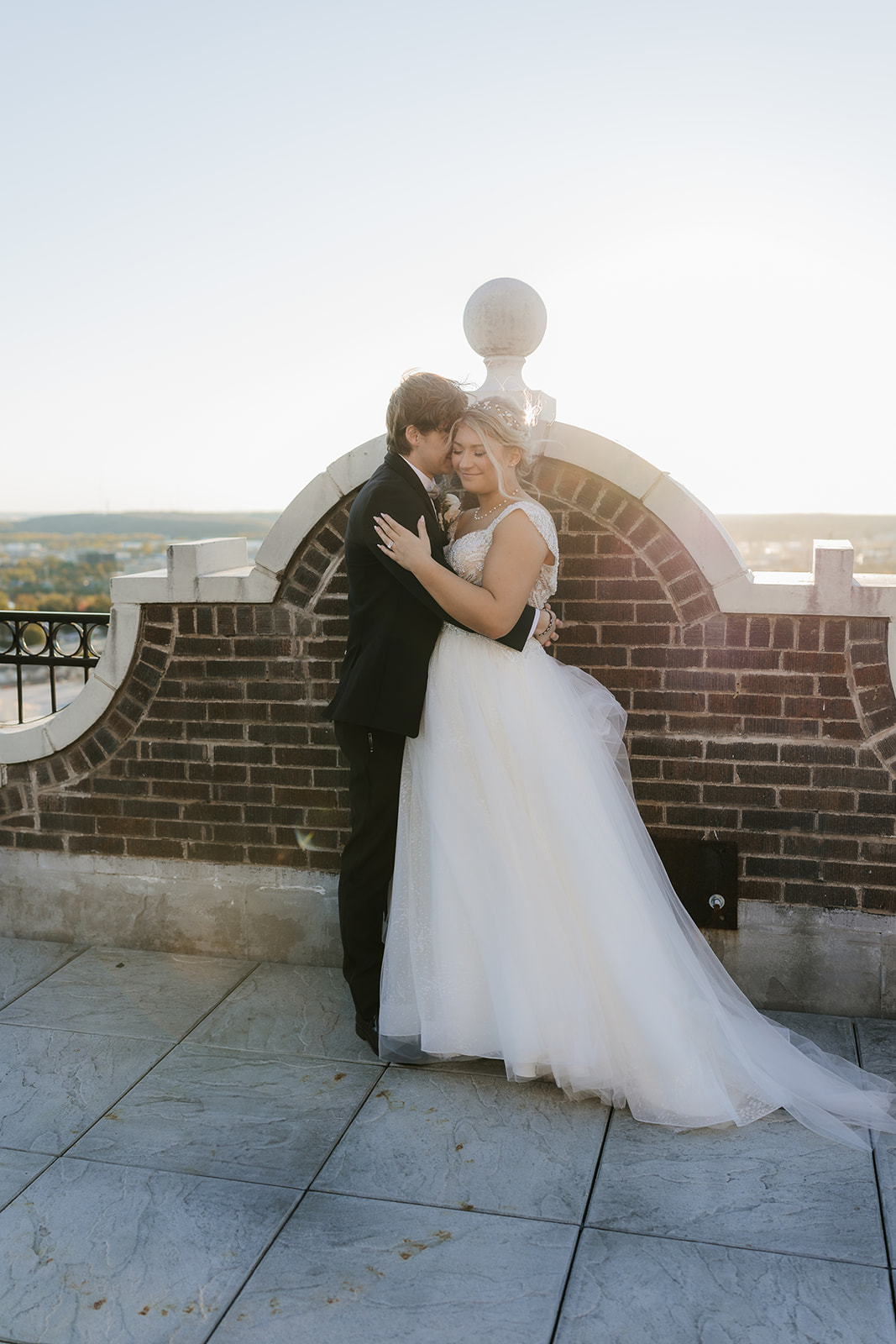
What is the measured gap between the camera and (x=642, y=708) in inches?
163

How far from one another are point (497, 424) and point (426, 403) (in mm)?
261

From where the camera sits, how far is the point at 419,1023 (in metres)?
3.71

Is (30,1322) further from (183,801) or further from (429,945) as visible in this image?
(183,801)

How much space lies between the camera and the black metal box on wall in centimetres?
412

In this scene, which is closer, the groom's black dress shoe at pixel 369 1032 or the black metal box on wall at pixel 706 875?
the groom's black dress shoe at pixel 369 1032

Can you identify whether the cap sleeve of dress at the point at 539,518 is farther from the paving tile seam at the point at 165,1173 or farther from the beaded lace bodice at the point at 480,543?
the paving tile seam at the point at 165,1173

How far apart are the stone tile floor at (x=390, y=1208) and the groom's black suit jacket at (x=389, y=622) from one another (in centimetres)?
133

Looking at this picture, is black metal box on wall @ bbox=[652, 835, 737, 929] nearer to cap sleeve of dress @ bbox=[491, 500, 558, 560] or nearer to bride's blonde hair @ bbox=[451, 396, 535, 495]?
cap sleeve of dress @ bbox=[491, 500, 558, 560]

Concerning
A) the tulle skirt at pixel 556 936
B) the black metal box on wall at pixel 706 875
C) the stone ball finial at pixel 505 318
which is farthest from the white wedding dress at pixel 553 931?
the stone ball finial at pixel 505 318

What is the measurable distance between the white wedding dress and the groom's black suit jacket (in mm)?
78

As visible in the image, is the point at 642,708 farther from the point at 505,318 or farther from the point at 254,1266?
the point at 254,1266

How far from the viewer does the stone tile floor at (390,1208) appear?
2.53 metres

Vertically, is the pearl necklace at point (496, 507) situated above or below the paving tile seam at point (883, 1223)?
above

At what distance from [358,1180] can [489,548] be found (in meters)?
2.06
